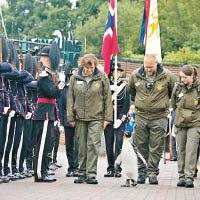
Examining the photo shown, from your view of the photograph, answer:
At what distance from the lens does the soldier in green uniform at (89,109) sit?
14.4 m

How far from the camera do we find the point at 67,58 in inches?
1596

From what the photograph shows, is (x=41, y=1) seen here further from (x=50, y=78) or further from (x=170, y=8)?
(x=50, y=78)

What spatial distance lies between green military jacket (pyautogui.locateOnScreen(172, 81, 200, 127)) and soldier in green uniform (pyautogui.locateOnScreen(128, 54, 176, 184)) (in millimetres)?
224

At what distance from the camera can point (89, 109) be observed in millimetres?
14445

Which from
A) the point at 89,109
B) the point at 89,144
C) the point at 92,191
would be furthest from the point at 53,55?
the point at 92,191

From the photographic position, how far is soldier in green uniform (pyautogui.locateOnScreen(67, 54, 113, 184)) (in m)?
14.4

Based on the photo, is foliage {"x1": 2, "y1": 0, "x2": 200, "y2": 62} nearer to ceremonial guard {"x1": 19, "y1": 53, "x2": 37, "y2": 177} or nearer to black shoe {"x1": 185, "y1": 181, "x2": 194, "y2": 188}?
ceremonial guard {"x1": 19, "y1": 53, "x2": 37, "y2": 177}

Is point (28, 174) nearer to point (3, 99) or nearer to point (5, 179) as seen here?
point (5, 179)

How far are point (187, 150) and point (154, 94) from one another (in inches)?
43.3

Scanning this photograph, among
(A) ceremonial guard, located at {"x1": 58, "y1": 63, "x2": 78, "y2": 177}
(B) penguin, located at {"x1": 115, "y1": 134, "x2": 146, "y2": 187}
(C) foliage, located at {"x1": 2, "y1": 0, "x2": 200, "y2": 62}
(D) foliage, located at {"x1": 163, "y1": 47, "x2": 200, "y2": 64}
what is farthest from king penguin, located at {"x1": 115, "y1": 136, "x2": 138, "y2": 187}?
(D) foliage, located at {"x1": 163, "y1": 47, "x2": 200, "y2": 64}

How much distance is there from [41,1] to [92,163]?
81.2 meters

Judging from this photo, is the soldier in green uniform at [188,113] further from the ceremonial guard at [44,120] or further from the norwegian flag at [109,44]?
the norwegian flag at [109,44]

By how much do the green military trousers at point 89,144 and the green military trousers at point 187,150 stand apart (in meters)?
1.41

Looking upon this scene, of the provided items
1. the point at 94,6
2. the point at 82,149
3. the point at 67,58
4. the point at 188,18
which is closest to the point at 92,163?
the point at 82,149
